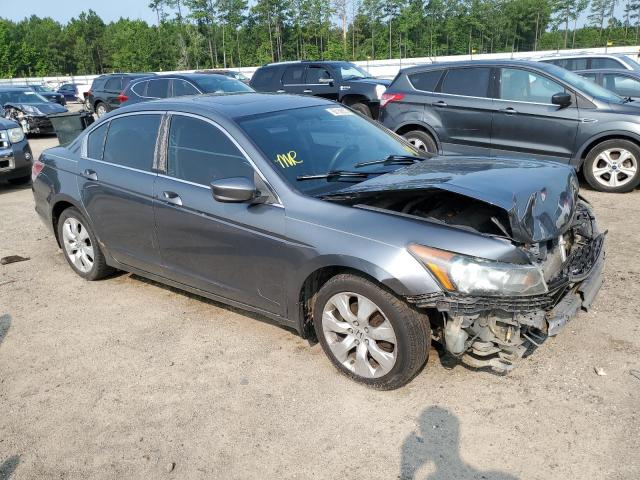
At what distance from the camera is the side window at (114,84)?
2015cm

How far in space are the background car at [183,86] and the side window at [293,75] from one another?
2.04 metres

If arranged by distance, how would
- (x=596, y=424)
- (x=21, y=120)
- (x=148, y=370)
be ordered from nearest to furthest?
1. (x=596, y=424)
2. (x=148, y=370)
3. (x=21, y=120)

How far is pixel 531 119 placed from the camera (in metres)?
7.83

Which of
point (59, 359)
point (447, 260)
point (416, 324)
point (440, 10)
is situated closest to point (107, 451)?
point (59, 359)

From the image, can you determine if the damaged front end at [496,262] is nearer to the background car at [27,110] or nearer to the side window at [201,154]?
the side window at [201,154]

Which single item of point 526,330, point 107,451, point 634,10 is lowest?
point 107,451

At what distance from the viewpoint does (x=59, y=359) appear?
4.02 metres

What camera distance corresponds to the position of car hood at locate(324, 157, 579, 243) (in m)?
3.09

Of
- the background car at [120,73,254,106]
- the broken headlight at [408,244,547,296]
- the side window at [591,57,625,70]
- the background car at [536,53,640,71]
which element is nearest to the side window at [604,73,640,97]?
the background car at [536,53,640,71]

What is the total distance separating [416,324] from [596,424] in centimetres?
106

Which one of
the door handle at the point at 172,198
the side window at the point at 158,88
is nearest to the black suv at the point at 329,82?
the side window at the point at 158,88

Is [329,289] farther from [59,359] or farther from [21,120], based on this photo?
[21,120]

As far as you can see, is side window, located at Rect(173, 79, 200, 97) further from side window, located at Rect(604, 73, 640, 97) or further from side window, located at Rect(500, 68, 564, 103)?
side window, located at Rect(604, 73, 640, 97)

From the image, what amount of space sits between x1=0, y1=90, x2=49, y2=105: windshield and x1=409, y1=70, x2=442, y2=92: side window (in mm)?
14511
